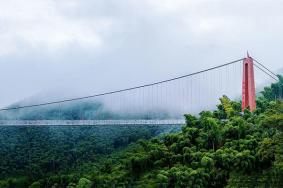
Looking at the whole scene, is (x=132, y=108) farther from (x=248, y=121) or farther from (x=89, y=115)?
(x=248, y=121)

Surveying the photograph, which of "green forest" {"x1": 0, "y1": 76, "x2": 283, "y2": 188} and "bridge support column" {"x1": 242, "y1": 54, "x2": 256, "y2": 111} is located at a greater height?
"bridge support column" {"x1": 242, "y1": 54, "x2": 256, "y2": 111}

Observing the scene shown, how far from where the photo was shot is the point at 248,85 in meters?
28.2

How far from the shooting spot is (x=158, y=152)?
2733 centimetres

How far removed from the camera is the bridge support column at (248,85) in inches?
1099

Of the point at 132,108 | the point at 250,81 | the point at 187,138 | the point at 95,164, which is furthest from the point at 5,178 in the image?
the point at 250,81

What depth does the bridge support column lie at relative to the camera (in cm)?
2791

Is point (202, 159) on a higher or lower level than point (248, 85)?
lower

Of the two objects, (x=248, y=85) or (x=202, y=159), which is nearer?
(x=202, y=159)

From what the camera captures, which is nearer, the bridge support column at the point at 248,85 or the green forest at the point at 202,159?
the green forest at the point at 202,159

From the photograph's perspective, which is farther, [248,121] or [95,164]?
[95,164]

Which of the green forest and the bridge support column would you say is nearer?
the green forest

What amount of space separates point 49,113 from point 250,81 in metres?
38.5

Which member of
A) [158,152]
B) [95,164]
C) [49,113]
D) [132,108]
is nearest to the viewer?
[158,152]

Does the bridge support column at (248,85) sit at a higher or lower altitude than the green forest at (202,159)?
higher
